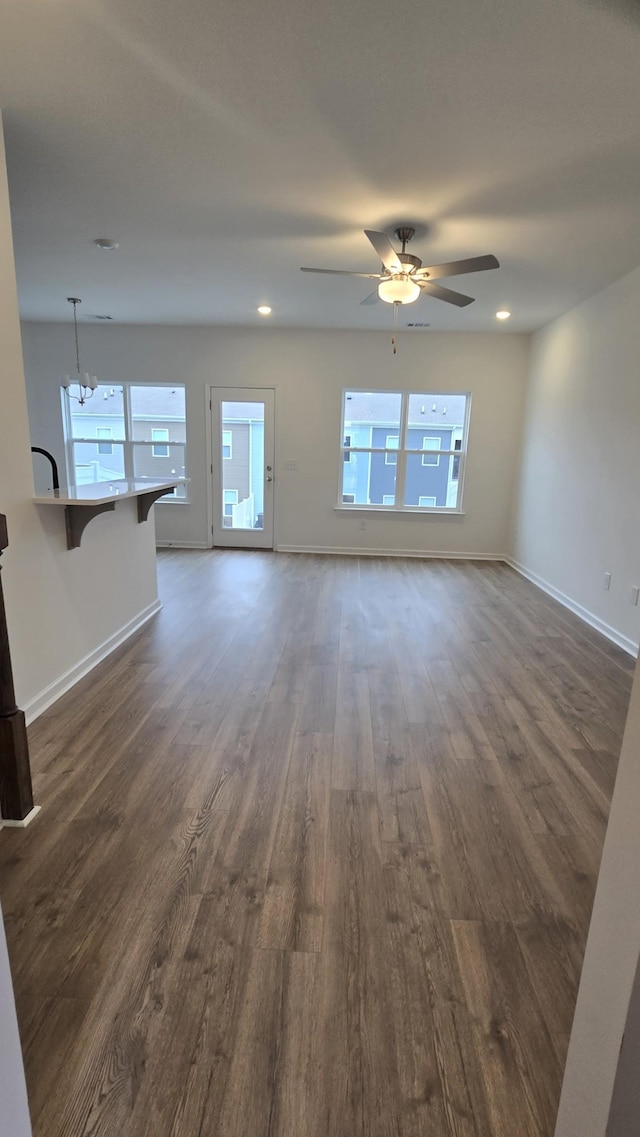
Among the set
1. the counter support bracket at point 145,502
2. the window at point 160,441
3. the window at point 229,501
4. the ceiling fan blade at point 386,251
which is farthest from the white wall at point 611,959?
the window at point 160,441

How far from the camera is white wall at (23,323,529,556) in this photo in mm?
6254

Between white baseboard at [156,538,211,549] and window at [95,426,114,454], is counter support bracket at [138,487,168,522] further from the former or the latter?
window at [95,426,114,454]

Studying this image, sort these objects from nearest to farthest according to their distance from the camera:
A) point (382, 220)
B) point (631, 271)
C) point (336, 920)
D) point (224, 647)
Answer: point (336, 920) → point (382, 220) → point (224, 647) → point (631, 271)

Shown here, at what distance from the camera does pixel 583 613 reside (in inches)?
175

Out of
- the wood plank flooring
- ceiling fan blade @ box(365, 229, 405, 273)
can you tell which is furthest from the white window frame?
the wood plank flooring

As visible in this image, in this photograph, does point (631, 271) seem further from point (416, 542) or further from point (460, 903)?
point (460, 903)

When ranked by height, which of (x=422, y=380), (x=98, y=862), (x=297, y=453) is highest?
(x=422, y=380)

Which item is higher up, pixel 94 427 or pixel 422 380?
pixel 422 380

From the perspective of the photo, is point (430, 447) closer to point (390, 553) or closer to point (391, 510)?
point (391, 510)

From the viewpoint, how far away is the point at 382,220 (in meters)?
3.12

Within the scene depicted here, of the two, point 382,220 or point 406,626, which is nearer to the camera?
point 382,220

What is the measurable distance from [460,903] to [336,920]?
0.39 meters

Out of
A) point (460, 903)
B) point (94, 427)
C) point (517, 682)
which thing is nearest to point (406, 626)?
point (517, 682)

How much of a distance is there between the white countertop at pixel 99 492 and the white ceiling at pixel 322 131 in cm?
164
